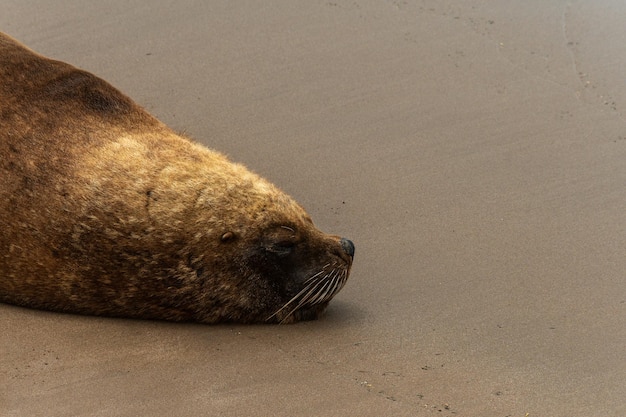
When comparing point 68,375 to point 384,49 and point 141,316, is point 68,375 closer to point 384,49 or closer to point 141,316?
point 141,316

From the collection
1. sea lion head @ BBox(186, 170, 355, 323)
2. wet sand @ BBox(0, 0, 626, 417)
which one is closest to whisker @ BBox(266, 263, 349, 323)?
sea lion head @ BBox(186, 170, 355, 323)

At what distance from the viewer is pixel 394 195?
717 cm

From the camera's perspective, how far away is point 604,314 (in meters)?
6.14

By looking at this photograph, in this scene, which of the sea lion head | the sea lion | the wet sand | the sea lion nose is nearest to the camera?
the wet sand

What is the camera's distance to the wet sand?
5.53 meters

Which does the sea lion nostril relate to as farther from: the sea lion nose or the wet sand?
the wet sand

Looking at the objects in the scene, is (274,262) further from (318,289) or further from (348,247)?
(348,247)

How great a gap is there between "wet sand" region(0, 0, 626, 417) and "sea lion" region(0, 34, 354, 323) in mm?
135

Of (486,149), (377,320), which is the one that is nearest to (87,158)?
(377,320)

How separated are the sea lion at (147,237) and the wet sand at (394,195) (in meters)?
0.14

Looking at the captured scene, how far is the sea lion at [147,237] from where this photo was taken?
6004mm

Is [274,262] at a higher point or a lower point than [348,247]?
lower

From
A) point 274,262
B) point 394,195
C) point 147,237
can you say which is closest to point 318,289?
point 274,262

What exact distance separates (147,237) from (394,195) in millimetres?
1791
